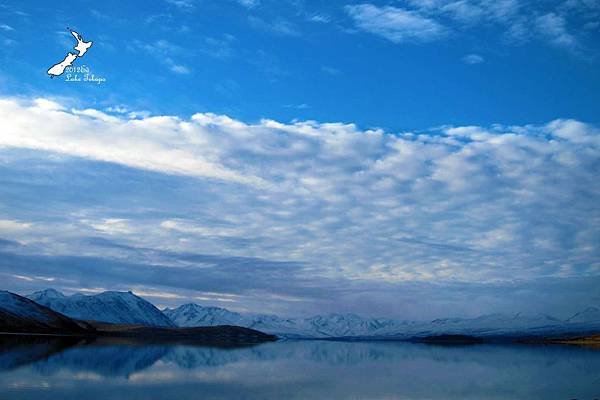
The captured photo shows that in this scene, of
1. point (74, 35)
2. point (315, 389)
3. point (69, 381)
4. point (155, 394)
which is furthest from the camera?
point (74, 35)

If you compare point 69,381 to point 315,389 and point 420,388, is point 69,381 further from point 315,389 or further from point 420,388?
point 420,388

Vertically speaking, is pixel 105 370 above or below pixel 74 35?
below

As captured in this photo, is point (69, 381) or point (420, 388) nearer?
point (69, 381)

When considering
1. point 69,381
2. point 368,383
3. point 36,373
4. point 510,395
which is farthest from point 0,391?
point 510,395

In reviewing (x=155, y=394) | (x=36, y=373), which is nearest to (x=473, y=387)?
(x=155, y=394)

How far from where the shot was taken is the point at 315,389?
56281 mm

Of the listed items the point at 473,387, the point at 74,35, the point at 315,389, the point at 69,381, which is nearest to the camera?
the point at 69,381

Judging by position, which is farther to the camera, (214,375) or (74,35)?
(74,35)

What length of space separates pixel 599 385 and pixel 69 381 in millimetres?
56003

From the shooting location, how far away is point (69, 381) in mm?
52875

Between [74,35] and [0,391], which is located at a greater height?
[74,35]

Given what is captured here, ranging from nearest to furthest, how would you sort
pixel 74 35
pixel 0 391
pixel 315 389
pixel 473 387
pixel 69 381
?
1. pixel 0 391
2. pixel 69 381
3. pixel 315 389
4. pixel 473 387
5. pixel 74 35

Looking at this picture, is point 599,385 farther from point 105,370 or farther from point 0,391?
point 0,391

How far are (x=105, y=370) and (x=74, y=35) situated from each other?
47809 millimetres
